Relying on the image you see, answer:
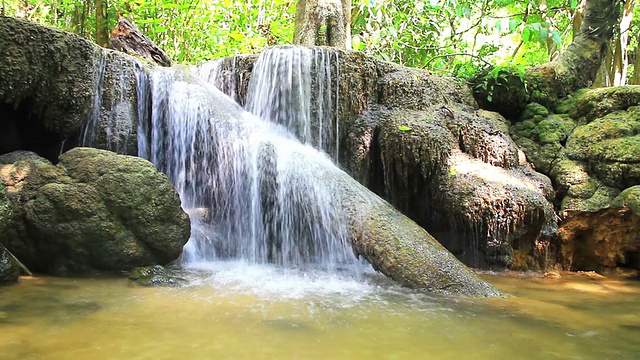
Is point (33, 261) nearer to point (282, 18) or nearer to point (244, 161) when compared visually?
point (244, 161)

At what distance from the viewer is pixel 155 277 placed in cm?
372

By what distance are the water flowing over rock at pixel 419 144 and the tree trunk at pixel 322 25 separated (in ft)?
6.42

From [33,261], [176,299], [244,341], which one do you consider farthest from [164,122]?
[244,341]

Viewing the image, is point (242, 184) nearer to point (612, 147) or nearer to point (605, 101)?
point (612, 147)

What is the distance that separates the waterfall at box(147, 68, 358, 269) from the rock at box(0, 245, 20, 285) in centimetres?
154

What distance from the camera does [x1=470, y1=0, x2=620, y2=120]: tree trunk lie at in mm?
7012

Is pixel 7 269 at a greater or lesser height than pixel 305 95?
lesser

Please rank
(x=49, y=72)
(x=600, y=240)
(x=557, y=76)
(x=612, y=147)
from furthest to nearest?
(x=557, y=76) → (x=612, y=147) → (x=600, y=240) → (x=49, y=72)

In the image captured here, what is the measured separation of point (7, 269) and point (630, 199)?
6.03 metres

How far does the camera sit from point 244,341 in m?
2.33

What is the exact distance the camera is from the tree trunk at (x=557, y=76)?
7012mm

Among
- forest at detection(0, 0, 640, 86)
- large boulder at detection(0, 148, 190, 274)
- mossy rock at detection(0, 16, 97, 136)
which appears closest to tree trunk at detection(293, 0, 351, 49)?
forest at detection(0, 0, 640, 86)

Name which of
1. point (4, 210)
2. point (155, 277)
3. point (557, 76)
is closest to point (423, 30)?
point (557, 76)

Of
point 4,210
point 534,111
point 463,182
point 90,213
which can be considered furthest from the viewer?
point 534,111
